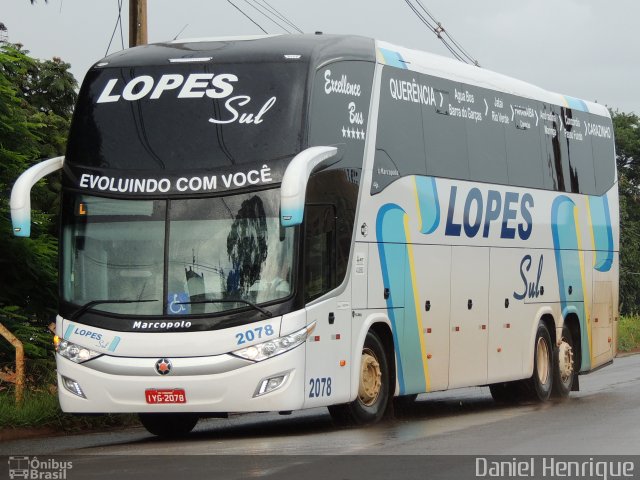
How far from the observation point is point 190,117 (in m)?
15.1

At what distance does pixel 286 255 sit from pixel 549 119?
8.35 meters

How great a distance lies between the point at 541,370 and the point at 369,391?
5579mm

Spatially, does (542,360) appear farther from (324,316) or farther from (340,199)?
(324,316)

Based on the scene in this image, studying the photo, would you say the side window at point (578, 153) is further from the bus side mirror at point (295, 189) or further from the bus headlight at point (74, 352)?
the bus headlight at point (74, 352)

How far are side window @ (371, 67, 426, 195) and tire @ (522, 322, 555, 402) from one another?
452cm

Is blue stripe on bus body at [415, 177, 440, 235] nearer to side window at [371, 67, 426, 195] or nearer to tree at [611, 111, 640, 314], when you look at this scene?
side window at [371, 67, 426, 195]

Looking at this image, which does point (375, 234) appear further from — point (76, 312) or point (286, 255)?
point (76, 312)

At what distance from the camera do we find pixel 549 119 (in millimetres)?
21781

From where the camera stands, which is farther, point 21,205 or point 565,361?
point 565,361

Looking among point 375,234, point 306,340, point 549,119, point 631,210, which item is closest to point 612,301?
point 549,119

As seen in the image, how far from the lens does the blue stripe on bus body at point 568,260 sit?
21.4 metres

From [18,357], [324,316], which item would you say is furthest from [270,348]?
[18,357]

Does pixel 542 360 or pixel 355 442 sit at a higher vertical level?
pixel 542 360

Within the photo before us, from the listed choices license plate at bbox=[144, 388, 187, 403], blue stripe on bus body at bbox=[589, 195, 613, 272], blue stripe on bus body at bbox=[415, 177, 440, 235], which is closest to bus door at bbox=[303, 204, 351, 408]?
license plate at bbox=[144, 388, 187, 403]
